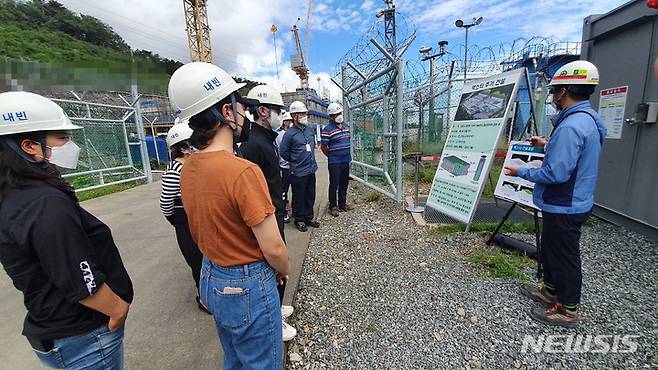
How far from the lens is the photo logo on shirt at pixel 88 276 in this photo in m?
1.14

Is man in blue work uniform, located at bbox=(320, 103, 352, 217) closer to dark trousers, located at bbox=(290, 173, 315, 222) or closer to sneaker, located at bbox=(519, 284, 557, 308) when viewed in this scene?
dark trousers, located at bbox=(290, 173, 315, 222)

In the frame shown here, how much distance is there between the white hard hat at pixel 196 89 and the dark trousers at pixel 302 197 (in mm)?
3428

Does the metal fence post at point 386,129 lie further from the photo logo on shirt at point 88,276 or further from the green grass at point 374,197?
the photo logo on shirt at point 88,276

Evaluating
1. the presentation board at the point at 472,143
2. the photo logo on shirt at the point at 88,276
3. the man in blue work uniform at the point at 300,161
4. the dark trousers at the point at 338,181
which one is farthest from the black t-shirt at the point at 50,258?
the dark trousers at the point at 338,181

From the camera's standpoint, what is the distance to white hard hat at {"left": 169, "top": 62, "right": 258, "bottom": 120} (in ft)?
4.18

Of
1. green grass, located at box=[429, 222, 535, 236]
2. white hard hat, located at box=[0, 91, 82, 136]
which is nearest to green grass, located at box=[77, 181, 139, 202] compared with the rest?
white hard hat, located at box=[0, 91, 82, 136]

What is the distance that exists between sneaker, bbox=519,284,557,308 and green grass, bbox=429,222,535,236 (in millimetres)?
1385

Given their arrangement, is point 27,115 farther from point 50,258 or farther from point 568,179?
point 568,179

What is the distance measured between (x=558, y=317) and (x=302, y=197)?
11.3ft

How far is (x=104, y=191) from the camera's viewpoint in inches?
318

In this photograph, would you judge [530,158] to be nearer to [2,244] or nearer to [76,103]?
[2,244]

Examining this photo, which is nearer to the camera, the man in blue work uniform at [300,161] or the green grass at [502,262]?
the green grass at [502,262]

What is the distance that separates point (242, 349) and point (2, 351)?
238cm

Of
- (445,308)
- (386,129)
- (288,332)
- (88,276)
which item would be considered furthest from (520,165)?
(88,276)
